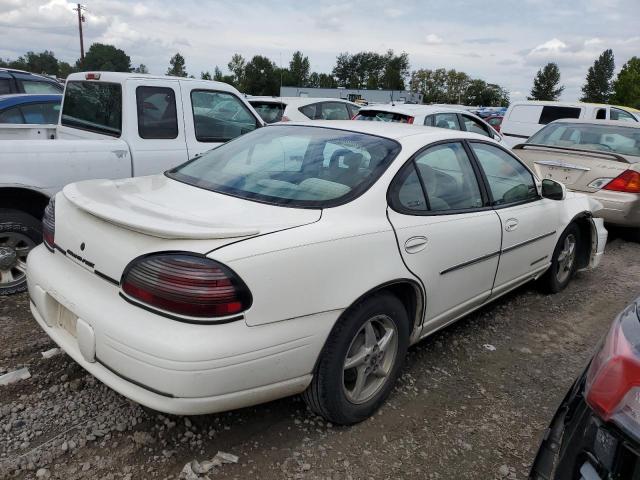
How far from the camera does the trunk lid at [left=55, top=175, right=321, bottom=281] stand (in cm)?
206

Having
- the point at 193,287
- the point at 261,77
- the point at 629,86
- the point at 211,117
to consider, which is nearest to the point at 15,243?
the point at 211,117

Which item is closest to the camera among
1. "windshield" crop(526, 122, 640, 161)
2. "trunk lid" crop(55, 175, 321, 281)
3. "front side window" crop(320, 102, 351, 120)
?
"trunk lid" crop(55, 175, 321, 281)

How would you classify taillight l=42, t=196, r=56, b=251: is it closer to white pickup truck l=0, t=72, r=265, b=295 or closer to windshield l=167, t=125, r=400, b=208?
windshield l=167, t=125, r=400, b=208

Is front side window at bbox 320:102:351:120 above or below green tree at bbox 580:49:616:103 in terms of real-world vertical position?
below

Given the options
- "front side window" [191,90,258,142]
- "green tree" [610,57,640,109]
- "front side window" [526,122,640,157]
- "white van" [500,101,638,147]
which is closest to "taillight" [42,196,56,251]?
"front side window" [191,90,258,142]

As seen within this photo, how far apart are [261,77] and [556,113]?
9285 cm

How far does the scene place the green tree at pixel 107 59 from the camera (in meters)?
67.1

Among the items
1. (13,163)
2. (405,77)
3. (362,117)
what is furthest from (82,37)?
(405,77)

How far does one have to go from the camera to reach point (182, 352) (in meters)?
1.92

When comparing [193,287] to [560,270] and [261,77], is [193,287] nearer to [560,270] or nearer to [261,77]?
[560,270]

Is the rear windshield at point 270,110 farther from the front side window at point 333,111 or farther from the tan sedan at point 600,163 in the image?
the tan sedan at point 600,163

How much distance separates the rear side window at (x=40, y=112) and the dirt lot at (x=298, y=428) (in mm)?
3993

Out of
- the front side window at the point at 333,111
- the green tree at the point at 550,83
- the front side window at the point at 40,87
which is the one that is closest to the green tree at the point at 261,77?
the green tree at the point at 550,83

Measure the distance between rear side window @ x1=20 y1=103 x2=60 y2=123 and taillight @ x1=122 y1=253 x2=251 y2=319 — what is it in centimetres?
572
